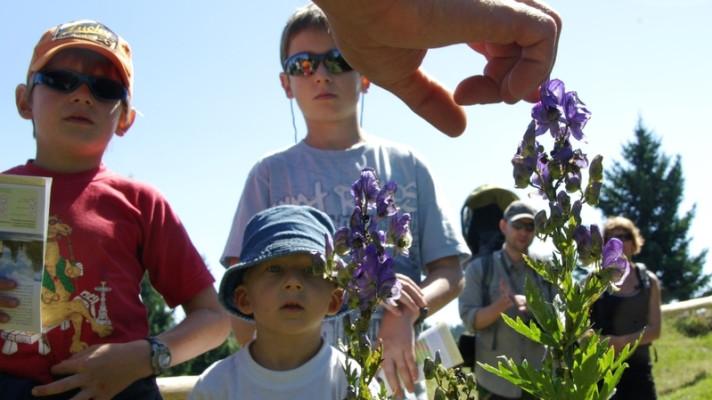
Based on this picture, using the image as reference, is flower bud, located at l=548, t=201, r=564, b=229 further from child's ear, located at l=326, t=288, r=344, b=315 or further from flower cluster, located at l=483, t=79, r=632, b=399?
child's ear, located at l=326, t=288, r=344, b=315

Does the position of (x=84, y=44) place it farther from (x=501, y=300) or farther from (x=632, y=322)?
(x=632, y=322)

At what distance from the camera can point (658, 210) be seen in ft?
152

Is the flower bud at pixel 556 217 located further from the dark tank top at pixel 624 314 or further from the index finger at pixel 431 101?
the dark tank top at pixel 624 314

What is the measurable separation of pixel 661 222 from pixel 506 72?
154 feet

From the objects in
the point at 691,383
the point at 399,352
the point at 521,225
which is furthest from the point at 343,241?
the point at 691,383

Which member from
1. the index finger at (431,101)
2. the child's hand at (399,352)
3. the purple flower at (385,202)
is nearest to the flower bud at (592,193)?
the index finger at (431,101)

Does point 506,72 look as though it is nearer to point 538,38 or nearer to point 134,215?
point 538,38

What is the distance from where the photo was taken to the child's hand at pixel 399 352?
8.13 feet

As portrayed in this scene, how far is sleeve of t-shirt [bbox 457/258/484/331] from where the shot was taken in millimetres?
5551

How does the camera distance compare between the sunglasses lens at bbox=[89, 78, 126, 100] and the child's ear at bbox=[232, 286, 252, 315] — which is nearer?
the sunglasses lens at bbox=[89, 78, 126, 100]

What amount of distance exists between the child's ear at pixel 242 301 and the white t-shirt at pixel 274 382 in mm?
222

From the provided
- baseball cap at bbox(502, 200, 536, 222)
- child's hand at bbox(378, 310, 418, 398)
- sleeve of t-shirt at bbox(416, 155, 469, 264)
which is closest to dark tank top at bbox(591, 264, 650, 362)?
baseball cap at bbox(502, 200, 536, 222)

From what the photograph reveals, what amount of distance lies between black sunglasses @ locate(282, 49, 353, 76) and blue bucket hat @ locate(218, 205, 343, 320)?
519 mm

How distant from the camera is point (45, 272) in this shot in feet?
8.23
